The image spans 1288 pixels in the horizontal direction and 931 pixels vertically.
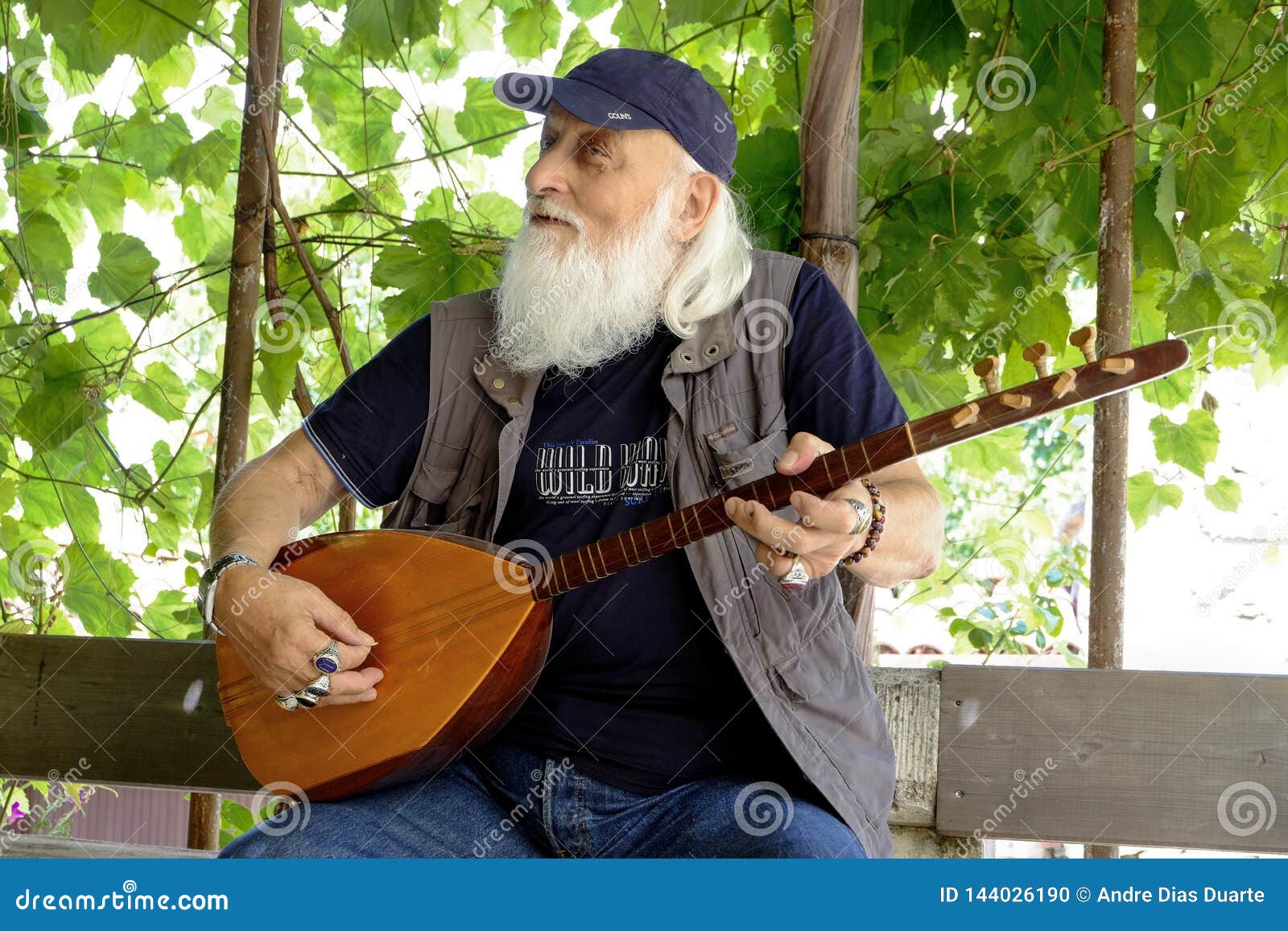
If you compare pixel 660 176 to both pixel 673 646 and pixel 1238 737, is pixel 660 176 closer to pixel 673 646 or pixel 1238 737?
pixel 673 646

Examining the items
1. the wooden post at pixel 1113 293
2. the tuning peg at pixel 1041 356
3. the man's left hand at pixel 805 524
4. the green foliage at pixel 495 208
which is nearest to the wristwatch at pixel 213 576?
the green foliage at pixel 495 208

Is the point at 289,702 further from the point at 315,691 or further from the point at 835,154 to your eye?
the point at 835,154

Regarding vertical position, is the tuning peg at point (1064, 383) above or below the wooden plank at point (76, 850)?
above

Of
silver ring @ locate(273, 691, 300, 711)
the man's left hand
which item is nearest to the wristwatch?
silver ring @ locate(273, 691, 300, 711)

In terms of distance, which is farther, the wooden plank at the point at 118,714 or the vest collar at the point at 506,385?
the wooden plank at the point at 118,714

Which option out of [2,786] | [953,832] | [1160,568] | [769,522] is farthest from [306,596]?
[1160,568]

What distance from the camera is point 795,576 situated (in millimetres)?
1403

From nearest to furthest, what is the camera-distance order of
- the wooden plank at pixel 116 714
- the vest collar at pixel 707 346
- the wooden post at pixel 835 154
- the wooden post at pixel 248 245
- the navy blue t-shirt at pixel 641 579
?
the navy blue t-shirt at pixel 641 579 → the vest collar at pixel 707 346 → the wooden post at pixel 835 154 → the wooden plank at pixel 116 714 → the wooden post at pixel 248 245

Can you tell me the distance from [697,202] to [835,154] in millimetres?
276

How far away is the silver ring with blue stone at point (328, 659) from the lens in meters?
1.61

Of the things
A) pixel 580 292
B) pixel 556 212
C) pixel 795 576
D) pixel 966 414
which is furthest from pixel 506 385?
pixel 966 414

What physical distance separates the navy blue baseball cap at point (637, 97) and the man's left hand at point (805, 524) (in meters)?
0.66

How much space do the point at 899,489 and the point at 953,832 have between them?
0.71 meters

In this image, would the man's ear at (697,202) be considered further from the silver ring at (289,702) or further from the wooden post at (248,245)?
the wooden post at (248,245)
